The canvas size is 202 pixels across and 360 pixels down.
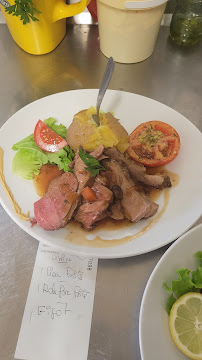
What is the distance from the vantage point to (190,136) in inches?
52.4

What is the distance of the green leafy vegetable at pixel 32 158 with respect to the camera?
4.09 ft

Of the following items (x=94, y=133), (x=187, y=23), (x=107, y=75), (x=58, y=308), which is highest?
(x=187, y=23)

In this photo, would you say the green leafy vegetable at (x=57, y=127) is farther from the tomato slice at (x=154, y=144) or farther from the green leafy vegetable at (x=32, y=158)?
the tomato slice at (x=154, y=144)

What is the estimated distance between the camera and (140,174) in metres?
1.23

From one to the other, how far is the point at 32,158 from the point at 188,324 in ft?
2.85

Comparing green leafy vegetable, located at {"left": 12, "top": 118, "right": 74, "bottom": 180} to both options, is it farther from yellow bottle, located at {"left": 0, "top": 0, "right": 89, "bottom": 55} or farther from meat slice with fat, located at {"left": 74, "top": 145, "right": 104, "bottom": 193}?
yellow bottle, located at {"left": 0, "top": 0, "right": 89, "bottom": 55}

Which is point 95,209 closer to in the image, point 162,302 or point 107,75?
point 162,302

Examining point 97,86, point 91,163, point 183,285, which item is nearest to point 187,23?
point 97,86

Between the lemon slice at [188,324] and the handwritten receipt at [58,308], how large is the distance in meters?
0.30

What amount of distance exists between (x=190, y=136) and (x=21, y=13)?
101 centimetres

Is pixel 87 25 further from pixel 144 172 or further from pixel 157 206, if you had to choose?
pixel 157 206

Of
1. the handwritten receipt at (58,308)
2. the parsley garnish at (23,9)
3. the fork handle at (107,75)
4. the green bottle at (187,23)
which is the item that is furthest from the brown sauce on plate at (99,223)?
the green bottle at (187,23)

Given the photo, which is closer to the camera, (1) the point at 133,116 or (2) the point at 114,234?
(2) the point at 114,234

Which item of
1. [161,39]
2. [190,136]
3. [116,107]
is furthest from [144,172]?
[161,39]
